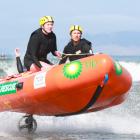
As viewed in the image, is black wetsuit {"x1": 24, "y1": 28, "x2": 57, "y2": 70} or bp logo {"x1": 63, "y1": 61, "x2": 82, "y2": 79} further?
black wetsuit {"x1": 24, "y1": 28, "x2": 57, "y2": 70}

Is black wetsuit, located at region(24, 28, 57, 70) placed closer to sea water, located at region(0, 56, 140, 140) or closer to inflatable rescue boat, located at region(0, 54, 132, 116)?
inflatable rescue boat, located at region(0, 54, 132, 116)

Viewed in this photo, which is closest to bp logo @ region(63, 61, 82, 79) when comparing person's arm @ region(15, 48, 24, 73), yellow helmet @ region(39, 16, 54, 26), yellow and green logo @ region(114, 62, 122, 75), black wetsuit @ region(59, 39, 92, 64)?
yellow and green logo @ region(114, 62, 122, 75)

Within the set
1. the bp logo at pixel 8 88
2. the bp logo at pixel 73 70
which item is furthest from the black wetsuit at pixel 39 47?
the bp logo at pixel 73 70

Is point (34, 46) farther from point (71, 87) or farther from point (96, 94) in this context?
point (96, 94)

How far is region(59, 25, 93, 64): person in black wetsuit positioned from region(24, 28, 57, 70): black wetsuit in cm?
32

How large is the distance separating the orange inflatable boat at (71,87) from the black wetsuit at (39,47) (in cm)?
34

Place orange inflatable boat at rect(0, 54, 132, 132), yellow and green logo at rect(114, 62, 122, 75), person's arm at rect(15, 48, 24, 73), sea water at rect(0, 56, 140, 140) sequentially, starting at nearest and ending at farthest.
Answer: orange inflatable boat at rect(0, 54, 132, 132), yellow and green logo at rect(114, 62, 122, 75), sea water at rect(0, 56, 140, 140), person's arm at rect(15, 48, 24, 73)

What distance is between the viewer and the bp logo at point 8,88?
1202cm

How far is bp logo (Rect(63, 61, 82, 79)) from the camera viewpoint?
35.9 feet

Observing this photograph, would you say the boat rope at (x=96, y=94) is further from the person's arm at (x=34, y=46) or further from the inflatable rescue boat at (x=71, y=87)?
the person's arm at (x=34, y=46)

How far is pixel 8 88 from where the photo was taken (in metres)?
12.2

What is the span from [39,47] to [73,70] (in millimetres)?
1461

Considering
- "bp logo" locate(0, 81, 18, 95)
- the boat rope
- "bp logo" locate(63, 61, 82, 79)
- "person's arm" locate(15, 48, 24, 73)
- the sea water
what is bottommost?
the sea water

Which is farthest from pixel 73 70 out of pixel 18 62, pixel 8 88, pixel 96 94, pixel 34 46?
pixel 18 62
